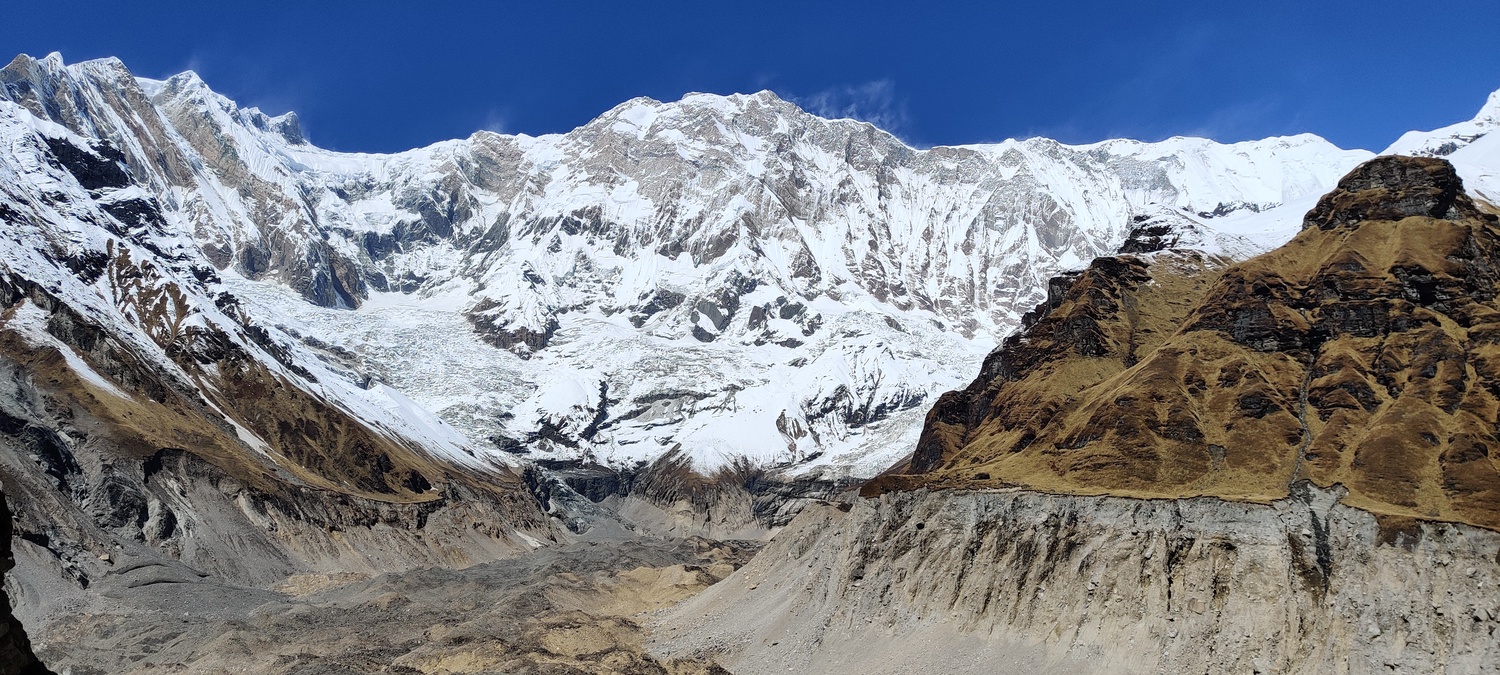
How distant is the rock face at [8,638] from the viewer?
67.1ft

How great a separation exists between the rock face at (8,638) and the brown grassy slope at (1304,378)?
68.7 metres

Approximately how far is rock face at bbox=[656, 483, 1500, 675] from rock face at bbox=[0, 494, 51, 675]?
5903 cm

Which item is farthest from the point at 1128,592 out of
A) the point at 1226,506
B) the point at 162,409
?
the point at 162,409

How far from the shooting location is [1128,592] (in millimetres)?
70188

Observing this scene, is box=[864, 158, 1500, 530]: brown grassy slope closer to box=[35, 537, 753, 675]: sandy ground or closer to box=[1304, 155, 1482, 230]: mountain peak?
box=[1304, 155, 1482, 230]: mountain peak

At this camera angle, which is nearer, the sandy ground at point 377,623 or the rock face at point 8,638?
the rock face at point 8,638

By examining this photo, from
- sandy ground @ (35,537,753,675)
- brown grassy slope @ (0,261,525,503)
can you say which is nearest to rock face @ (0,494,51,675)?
sandy ground @ (35,537,753,675)

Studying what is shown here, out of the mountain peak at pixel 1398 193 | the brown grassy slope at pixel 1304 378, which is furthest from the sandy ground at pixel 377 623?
the mountain peak at pixel 1398 193

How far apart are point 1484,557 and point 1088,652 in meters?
22.1

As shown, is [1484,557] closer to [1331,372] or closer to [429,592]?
[1331,372]

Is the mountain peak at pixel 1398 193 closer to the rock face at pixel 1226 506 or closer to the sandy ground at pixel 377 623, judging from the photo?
the rock face at pixel 1226 506

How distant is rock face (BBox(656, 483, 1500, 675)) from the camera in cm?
6050

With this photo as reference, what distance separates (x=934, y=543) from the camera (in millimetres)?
84500

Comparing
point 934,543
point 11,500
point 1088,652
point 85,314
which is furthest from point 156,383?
point 1088,652
